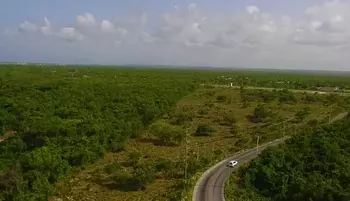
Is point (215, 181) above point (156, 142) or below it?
above

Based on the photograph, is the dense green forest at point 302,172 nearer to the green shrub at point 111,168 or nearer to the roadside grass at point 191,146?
the roadside grass at point 191,146

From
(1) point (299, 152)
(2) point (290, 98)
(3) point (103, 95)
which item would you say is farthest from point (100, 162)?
(2) point (290, 98)

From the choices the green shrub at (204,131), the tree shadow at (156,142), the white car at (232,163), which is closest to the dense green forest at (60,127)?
the tree shadow at (156,142)

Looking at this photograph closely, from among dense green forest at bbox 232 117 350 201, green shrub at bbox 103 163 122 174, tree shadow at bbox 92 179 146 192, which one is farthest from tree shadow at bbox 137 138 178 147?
tree shadow at bbox 92 179 146 192

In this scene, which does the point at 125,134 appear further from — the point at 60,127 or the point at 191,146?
the point at 60,127

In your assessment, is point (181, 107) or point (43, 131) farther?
point (181, 107)

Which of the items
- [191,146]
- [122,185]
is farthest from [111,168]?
[191,146]

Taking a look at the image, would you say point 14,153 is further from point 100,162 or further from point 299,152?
point 299,152
